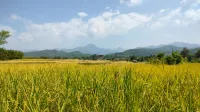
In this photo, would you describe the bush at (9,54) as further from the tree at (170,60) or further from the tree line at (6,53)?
the tree at (170,60)

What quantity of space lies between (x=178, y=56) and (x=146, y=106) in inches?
1226

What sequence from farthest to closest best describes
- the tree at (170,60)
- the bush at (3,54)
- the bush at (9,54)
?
the bush at (9,54)
the bush at (3,54)
the tree at (170,60)

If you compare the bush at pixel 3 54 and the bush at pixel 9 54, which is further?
the bush at pixel 9 54

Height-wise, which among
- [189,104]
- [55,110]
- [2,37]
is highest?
[2,37]

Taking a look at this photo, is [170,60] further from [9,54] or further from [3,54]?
[9,54]

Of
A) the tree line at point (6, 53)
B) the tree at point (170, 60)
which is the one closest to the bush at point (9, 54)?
the tree line at point (6, 53)

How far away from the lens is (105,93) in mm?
3309

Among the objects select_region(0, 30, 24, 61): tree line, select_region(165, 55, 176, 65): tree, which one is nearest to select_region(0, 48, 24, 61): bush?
select_region(0, 30, 24, 61): tree line

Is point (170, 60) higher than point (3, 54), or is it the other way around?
point (3, 54)

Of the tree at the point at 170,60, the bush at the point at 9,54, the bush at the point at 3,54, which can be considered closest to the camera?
the tree at the point at 170,60

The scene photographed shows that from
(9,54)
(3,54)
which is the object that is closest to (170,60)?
(3,54)

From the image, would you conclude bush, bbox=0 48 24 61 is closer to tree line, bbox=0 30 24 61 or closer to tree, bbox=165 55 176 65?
tree line, bbox=0 30 24 61

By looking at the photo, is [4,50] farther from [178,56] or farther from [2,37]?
[178,56]

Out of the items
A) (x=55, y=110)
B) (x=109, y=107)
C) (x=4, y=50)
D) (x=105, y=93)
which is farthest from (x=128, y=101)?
(x=4, y=50)
